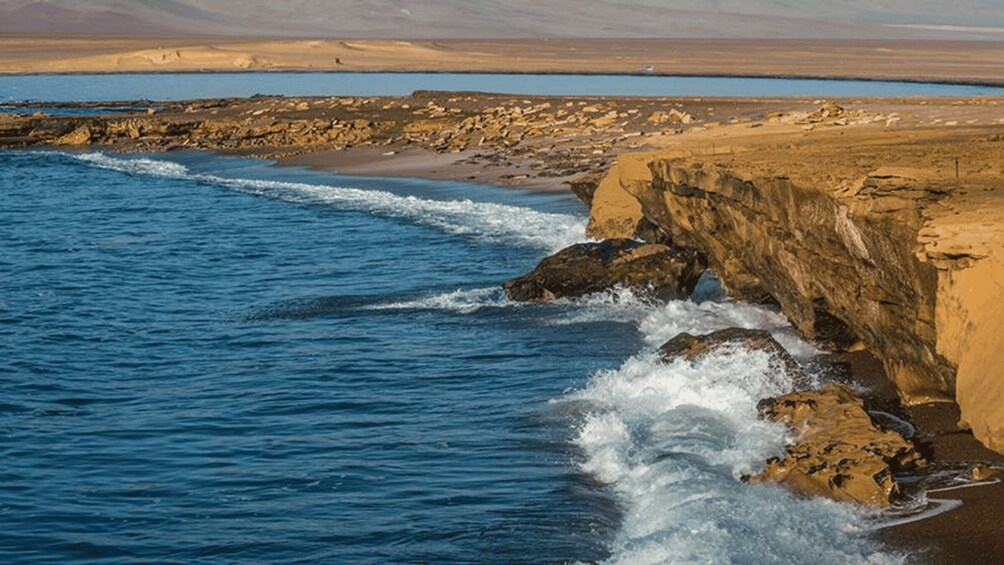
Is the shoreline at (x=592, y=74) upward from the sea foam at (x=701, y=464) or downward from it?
downward

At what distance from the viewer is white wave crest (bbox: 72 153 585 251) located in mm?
29328

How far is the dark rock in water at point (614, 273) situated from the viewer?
21.4 metres

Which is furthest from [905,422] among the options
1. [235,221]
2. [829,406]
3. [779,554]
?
[235,221]

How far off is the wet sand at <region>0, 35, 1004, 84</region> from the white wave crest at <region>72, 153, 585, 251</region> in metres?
58.2

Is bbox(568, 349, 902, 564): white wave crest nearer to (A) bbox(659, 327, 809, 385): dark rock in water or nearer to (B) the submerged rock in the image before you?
(A) bbox(659, 327, 809, 385): dark rock in water

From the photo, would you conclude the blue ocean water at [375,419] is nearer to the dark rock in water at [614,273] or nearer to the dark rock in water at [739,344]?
the dark rock in water at [739,344]

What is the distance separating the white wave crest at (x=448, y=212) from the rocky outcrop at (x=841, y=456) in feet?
47.1

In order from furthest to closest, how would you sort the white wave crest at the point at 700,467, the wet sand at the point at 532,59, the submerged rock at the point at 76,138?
the wet sand at the point at 532,59, the submerged rock at the point at 76,138, the white wave crest at the point at 700,467

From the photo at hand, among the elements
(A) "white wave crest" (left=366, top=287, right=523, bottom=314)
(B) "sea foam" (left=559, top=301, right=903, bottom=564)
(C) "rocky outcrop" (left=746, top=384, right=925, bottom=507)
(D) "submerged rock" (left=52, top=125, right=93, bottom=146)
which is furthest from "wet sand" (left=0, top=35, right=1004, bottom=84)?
(C) "rocky outcrop" (left=746, top=384, right=925, bottom=507)

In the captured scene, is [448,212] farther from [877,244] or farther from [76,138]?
[76,138]

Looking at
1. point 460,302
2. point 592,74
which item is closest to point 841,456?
point 460,302

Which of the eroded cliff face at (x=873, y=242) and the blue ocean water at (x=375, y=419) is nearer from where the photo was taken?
the eroded cliff face at (x=873, y=242)

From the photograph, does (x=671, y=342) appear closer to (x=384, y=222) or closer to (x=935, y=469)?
(x=935, y=469)

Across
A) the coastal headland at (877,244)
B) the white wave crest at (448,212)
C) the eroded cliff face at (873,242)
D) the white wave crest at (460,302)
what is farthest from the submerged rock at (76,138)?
the eroded cliff face at (873,242)
